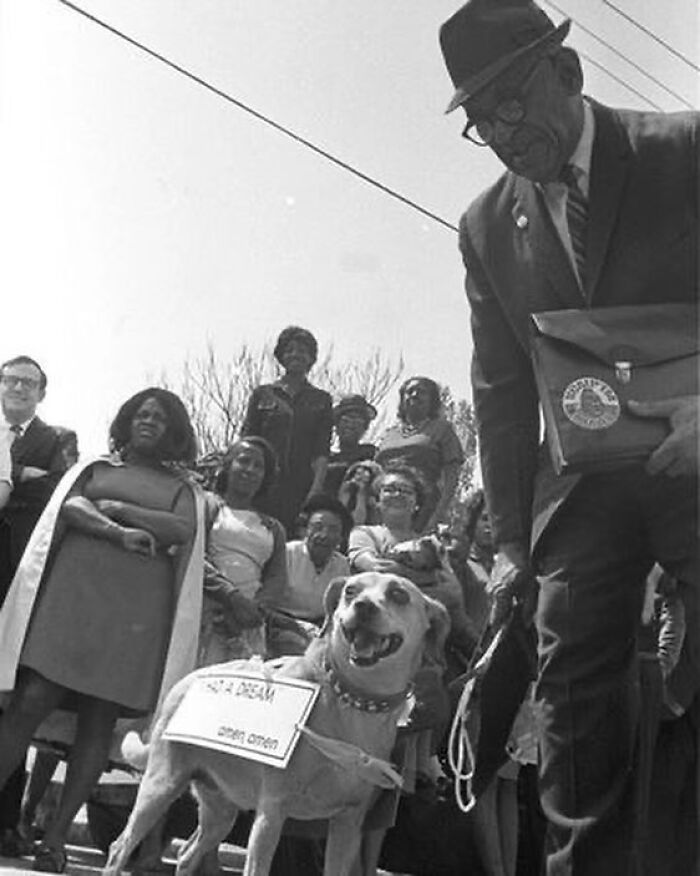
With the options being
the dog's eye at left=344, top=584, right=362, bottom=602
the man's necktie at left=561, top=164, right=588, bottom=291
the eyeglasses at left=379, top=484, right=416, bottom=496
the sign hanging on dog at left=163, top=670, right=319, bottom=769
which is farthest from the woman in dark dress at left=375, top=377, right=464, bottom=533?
the man's necktie at left=561, top=164, right=588, bottom=291

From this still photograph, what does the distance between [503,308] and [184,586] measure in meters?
2.57

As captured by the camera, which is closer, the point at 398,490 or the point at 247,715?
the point at 247,715

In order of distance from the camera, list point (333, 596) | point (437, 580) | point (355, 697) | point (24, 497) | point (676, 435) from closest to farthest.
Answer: point (676, 435), point (355, 697), point (333, 596), point (437, 580), point (24, 497)

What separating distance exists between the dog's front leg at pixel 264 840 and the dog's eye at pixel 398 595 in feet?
2.22

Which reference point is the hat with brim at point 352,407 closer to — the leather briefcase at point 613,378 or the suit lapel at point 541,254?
the suit lapel at point 541,254

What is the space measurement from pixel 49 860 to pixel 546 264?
109 inches

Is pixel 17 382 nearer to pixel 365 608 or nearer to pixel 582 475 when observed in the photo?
pixel 365 608

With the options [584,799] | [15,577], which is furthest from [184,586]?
[584,799]

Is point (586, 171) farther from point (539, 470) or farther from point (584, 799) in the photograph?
point (584, 799)

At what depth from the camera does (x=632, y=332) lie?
232 cm

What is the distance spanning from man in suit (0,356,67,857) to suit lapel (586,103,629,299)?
10.4ft

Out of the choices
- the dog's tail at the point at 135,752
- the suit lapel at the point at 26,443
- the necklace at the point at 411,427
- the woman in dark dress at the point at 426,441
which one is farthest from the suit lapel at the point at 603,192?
the necklace at the point at 411,427

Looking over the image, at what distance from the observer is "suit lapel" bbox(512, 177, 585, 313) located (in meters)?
2.47

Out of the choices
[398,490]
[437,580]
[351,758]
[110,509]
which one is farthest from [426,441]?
[351,758]
